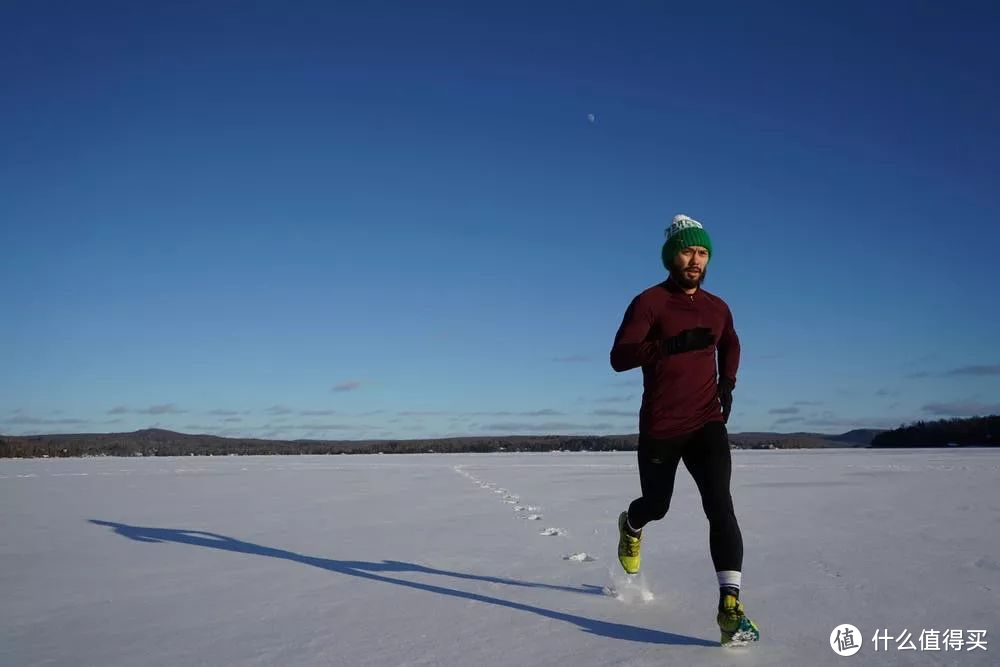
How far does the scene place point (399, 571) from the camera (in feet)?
14.7

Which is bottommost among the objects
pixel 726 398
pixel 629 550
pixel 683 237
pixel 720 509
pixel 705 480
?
pixel 629 550

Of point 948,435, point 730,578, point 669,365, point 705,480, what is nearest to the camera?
point 730,578

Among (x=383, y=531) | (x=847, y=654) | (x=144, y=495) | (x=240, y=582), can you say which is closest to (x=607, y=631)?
(x=847, y=654)

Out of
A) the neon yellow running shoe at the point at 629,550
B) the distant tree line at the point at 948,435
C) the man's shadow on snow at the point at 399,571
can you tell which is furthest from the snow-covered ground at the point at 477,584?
the distant tree line at the point at 948,435

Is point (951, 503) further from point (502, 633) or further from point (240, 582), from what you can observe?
point (240, 582)

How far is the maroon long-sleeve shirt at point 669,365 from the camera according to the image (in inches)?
132

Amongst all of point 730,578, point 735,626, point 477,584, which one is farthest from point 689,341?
point 477,584

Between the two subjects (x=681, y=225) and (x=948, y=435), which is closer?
(x=681, y=225)

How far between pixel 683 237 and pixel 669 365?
1.98ft

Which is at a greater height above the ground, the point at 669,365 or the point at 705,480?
the point at 669,365

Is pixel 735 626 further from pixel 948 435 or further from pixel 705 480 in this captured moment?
pixel 948 435

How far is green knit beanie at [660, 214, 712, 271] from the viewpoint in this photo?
136 inches

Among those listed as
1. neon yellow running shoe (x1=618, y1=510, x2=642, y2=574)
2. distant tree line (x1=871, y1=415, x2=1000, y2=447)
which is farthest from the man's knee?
distant tree line (x1=871, y1=415, x2=1000, y2=447)

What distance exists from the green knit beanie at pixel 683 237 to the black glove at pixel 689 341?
454 millimetres
